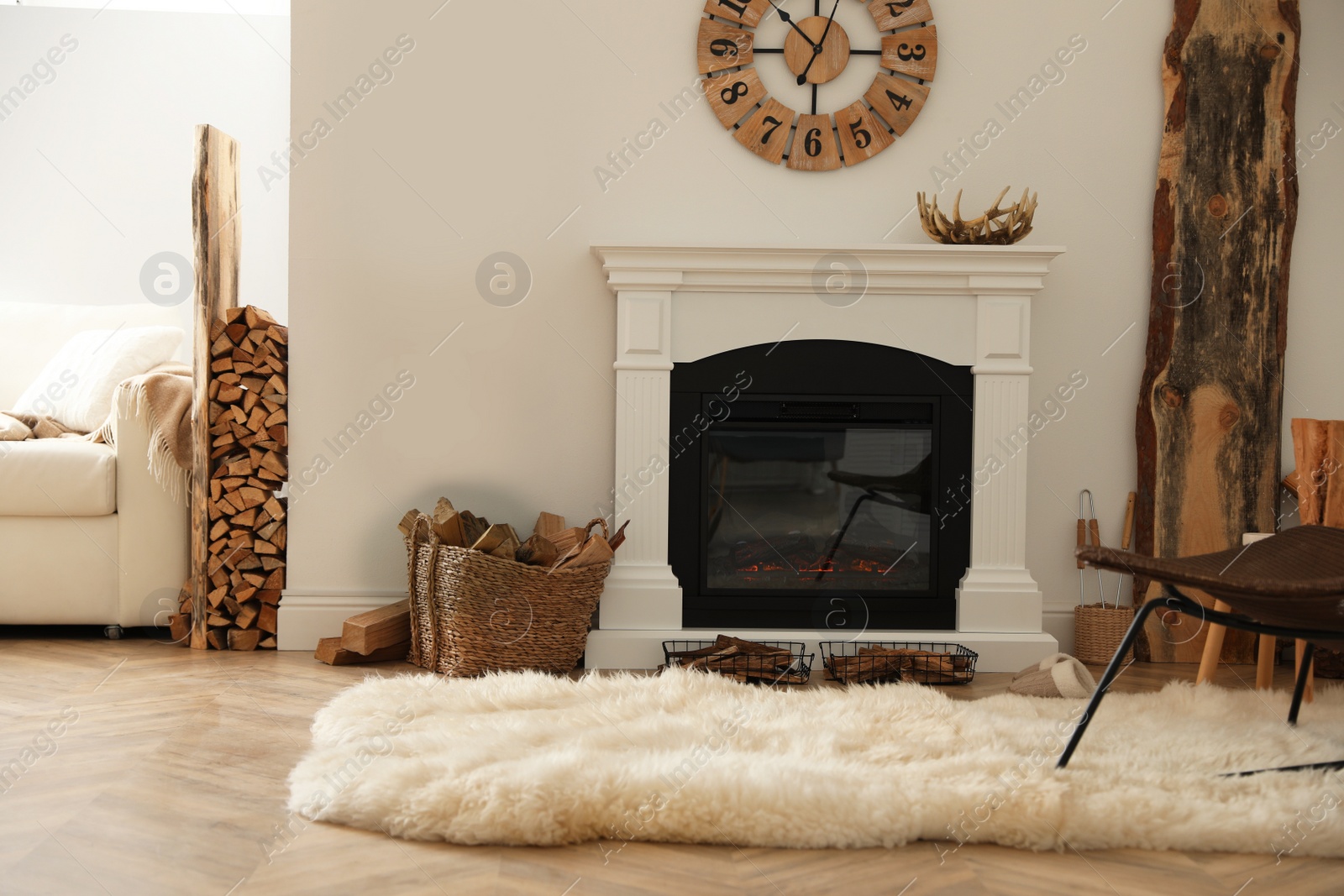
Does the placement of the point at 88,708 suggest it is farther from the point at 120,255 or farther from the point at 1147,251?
the point at 1147,251

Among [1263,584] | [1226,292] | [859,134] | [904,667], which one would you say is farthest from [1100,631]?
[859,134]

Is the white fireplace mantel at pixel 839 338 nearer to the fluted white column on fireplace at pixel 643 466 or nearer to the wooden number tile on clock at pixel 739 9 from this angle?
the fluted white column on fireplace at pixel 643 466

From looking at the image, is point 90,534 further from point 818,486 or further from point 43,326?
point 818,486

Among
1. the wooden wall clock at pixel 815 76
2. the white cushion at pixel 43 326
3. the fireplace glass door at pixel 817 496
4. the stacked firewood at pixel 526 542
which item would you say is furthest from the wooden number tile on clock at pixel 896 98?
the white cushion at pixel 43 326

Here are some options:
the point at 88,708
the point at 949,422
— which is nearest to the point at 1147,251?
the point at 949,422

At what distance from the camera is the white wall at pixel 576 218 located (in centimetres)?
273

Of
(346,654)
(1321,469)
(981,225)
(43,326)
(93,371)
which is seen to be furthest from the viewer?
(43,326)

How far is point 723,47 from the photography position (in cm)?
275

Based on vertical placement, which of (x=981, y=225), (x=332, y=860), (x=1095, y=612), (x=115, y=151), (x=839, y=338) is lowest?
(x=332, y=860)

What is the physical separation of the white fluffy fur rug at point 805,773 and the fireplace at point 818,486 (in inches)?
24.1

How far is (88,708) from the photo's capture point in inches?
80.0

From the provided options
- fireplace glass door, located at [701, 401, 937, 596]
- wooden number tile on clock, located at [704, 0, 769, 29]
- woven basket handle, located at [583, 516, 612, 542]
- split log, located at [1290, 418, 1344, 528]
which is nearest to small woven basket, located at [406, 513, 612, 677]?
woven basket handle, located at [583, 516, 612, 542]

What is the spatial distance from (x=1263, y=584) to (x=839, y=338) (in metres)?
1.39

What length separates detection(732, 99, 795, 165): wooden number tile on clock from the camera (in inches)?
109
